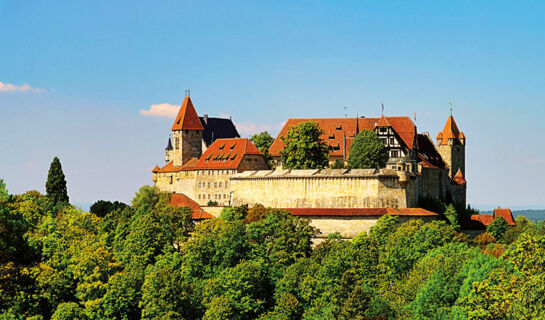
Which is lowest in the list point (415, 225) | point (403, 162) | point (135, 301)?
point (135, 301)

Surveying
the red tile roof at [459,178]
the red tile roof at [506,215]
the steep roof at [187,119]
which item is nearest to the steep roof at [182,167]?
the steep roof at [187,119]

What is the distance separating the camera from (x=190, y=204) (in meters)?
93.1

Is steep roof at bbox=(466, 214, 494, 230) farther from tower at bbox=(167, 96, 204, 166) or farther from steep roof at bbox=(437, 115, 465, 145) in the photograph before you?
tower at bbox=(167, 96, 204, 166)

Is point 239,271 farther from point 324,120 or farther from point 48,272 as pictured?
point 324,120

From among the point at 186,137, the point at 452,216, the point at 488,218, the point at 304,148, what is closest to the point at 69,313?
the point at 304,148

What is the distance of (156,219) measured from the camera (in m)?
83.9


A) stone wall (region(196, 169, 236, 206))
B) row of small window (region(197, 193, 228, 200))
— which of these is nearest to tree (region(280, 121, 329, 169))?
stone wall (region(196, 169, 236, 206))

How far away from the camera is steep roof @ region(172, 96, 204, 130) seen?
108 m

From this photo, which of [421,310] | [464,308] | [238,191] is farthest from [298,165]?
[464,308]

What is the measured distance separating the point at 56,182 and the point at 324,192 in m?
34.7

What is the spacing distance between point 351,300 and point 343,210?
21.3 m

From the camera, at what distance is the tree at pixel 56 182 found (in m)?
103

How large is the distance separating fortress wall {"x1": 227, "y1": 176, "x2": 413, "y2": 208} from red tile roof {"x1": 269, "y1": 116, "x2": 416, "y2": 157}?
10929mm

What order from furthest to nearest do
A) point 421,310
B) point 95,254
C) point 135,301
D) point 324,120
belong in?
point 324,120 → point 95,254 → point 135,301 → point 421,310
